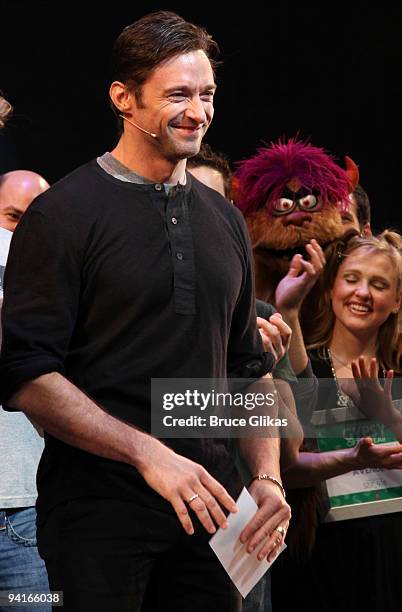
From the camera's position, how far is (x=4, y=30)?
2654 millimetres

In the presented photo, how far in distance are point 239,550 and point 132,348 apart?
342mm

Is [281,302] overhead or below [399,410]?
overhead

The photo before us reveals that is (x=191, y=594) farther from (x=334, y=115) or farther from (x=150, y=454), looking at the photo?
(x=334, y=115)

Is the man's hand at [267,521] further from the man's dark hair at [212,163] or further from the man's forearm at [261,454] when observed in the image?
the man's dark hair at [212,163]

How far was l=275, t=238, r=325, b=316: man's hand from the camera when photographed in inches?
101

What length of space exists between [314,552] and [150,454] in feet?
3.78

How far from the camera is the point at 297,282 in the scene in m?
2.57

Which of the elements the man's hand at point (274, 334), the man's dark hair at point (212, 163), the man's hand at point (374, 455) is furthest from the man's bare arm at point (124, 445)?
the man's dark hair at point (212, 163)

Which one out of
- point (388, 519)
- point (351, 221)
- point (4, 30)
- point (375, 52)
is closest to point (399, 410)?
A: point (388, 519)

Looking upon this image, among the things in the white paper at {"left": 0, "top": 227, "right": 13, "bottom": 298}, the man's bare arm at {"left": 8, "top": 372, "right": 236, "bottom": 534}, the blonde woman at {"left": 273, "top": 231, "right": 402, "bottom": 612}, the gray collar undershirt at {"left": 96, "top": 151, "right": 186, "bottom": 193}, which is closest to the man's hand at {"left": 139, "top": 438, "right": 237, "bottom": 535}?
the man's bare arm at {"left": 8, "top": 372, "right": 236, "bottom": 534}

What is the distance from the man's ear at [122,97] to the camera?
1617mm

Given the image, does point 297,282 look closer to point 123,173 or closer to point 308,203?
point 308,203

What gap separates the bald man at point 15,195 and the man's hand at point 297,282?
0.67 m

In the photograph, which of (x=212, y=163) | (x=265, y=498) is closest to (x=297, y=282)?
(x=212, y=163)
